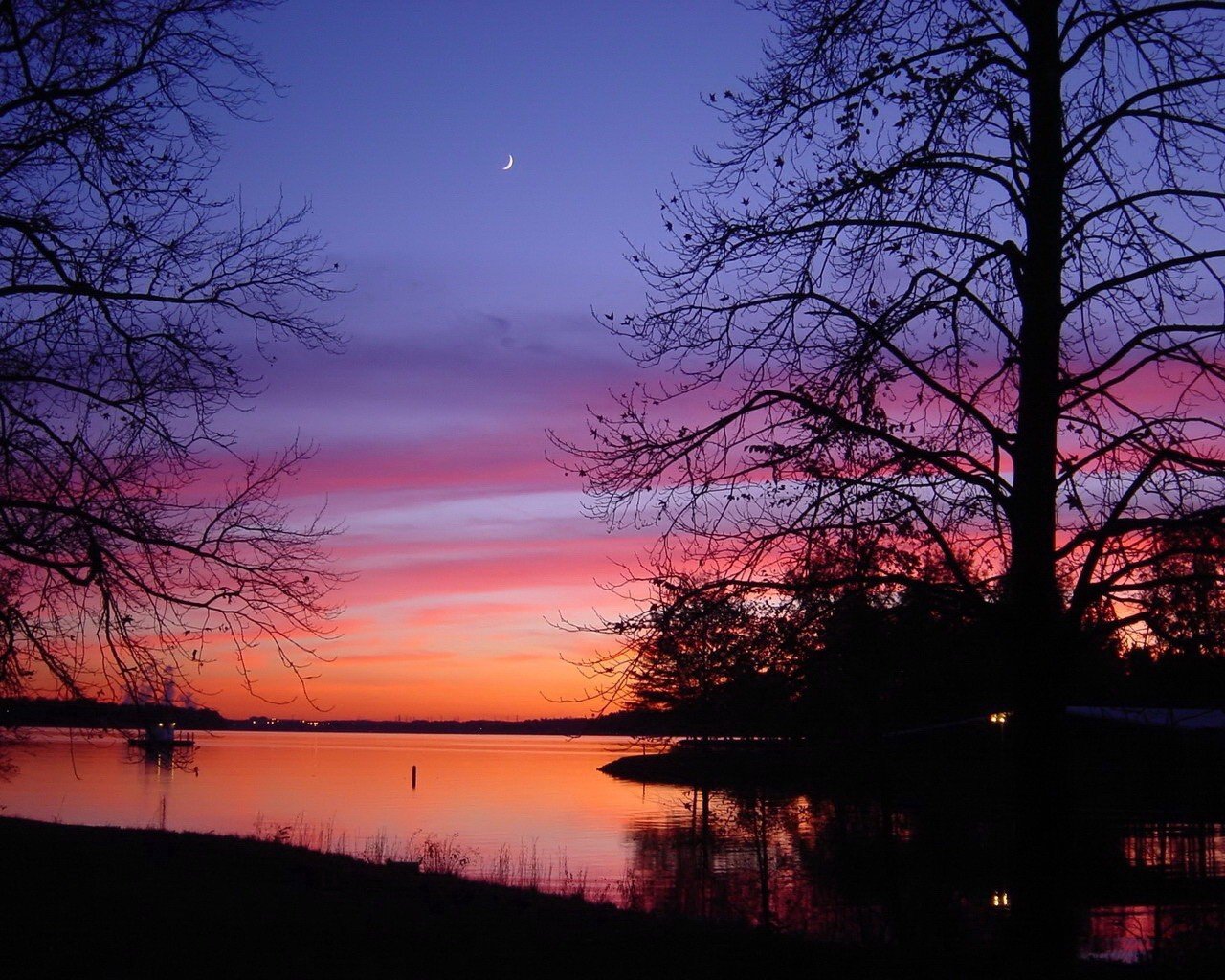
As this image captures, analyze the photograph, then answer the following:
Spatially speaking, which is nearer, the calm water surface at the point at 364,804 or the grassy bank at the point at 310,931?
the grassy bank at the point at 310,931

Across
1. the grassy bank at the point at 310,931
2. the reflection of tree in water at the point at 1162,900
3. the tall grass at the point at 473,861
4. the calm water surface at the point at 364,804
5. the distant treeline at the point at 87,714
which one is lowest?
the calm water surface at the point at 364,804

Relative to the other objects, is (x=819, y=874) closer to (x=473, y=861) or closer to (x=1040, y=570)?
(x=473, y=861)

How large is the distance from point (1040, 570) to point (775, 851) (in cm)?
2761

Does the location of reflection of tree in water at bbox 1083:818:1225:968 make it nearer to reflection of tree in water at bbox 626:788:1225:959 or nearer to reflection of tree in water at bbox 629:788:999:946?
reflection of tree in water at bbox 626:788:1225:959

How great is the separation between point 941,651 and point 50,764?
102 m

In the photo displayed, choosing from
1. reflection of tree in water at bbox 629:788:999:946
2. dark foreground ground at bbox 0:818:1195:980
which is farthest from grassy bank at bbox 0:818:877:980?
reflection of tree in water at bbox 629:788:999:946

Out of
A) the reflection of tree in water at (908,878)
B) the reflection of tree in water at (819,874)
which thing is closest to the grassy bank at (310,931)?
the reflection of tree in water at (908,878)

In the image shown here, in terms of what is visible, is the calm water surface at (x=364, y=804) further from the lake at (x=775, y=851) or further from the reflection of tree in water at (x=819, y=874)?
the reflection of tree in water at (x=819, y=874)

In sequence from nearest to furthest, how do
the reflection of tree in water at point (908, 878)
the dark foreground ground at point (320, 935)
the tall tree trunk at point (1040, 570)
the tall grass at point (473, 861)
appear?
1. the tall tree trunk at point (1040, 570)
2. the dark foreground ground at point (320, 935)
3. the reflection of tree in water at point (908, 878)
4. the tall grass at point (473, 861)

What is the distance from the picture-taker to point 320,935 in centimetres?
1217

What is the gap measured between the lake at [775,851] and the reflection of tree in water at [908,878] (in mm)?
80

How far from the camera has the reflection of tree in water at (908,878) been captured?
1912 centimetres

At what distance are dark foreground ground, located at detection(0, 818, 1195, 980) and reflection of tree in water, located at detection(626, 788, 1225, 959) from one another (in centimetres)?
303

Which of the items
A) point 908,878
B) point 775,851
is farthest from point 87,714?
point 775,851
